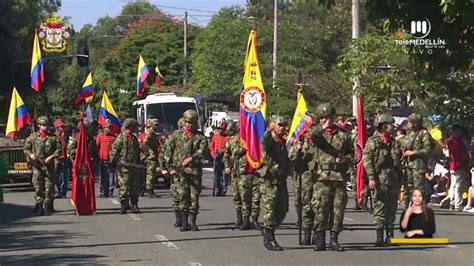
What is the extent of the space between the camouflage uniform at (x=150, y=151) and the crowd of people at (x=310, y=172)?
45mm

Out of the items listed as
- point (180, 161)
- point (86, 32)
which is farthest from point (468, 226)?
point (86, 32)

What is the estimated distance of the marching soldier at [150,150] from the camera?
23.8m

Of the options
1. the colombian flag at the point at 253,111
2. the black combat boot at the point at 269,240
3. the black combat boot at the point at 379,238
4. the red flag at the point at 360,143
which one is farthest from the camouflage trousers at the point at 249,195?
the black combat boot at the point at 379,238

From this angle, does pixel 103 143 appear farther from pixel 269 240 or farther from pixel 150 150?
pixel 269 240

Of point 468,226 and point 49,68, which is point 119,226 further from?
point 49,68

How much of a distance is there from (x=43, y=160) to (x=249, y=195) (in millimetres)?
5032

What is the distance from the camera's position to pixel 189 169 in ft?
53.1

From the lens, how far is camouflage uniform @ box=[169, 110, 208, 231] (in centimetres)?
1620

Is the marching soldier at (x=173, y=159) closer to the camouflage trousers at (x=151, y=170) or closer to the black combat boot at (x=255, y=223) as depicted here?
the black combat boot at (x=255, y=223)

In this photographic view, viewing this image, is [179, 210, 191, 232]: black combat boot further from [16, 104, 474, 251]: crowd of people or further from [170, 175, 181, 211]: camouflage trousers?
[170, 175, 181, 211]: camouflage trousers

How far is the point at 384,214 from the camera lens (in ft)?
46.3

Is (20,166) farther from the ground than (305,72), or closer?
closer

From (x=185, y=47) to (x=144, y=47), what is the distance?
3630 millimetres

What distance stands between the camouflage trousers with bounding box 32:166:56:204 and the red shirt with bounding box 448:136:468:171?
26.5 ft
